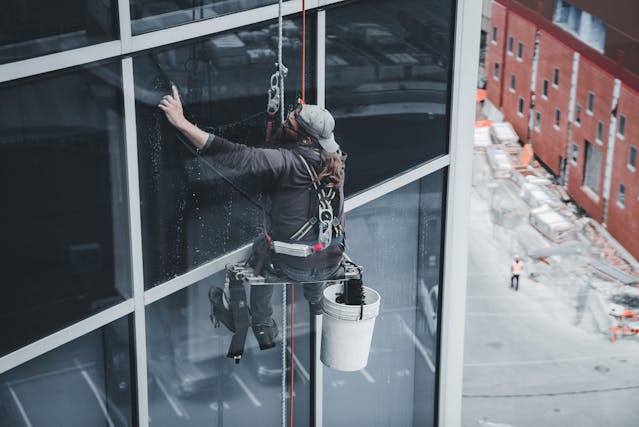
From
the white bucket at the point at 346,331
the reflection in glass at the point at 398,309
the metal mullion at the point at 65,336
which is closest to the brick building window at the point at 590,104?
the reflection in glass at the point at 398,309

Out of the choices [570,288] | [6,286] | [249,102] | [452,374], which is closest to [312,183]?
[249,102]

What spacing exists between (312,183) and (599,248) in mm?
30630

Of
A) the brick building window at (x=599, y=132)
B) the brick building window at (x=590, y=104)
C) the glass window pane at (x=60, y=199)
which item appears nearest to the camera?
the glass window pane at (x=60, y=199)

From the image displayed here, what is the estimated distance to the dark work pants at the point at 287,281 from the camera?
6.21 metres

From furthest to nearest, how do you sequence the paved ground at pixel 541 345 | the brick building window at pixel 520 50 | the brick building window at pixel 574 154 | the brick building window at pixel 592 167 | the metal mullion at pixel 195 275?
the brick building window at pixel 520 50, the brick building window at pixel 574 154, the brick building window at pixel 592 167, the paved ground at pixel 541 345, the metal mullion at pixel 195 275

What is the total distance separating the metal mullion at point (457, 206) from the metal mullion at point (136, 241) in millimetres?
3458

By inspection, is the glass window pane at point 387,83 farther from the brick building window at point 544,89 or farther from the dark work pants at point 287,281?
the brick building window at point 544,89

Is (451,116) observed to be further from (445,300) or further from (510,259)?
(510,259)

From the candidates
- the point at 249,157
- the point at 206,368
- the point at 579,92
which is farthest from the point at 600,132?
the point at 249,157

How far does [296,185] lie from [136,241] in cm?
118

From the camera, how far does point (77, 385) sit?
6.18m

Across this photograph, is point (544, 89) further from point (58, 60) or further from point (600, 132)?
point (58, 60)

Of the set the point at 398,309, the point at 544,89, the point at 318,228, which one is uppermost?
the point at 318,228

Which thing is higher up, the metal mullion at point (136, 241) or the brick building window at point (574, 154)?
the metal mullion at point (136, 241)
